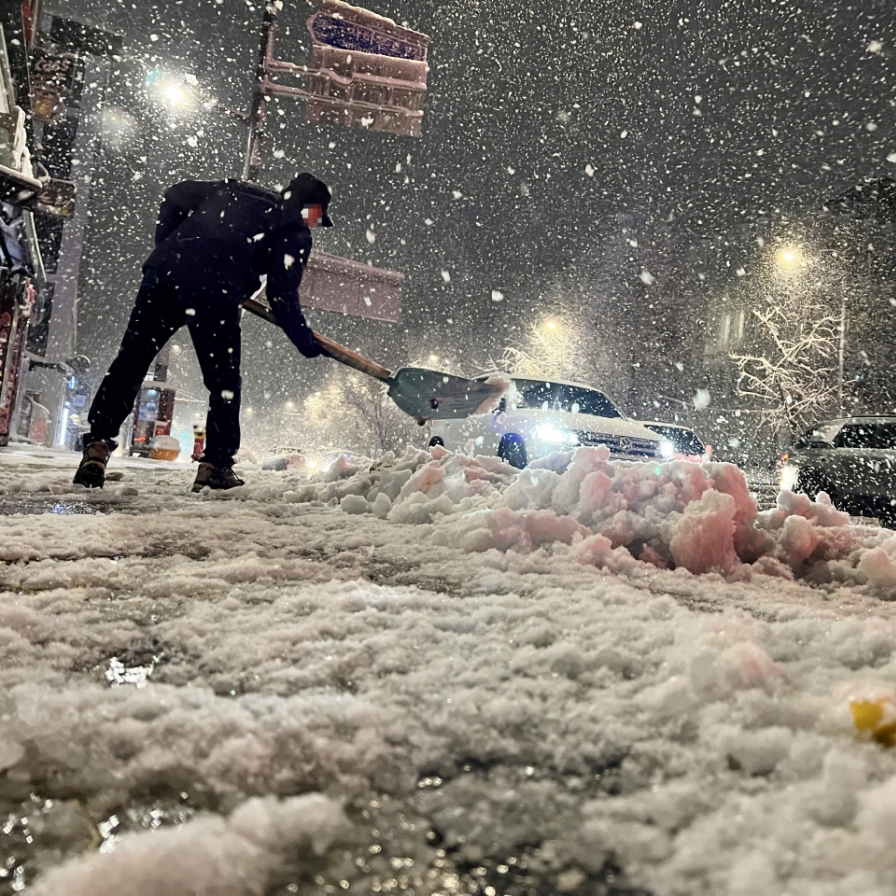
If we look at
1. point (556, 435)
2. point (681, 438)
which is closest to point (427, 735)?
point (556, 435)

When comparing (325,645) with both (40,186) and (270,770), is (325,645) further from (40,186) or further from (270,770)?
(40,186)

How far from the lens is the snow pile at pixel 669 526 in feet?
7.79

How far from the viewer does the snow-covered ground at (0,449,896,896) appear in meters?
0.61

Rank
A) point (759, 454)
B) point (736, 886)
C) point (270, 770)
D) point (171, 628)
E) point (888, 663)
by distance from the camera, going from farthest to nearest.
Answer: point (759, 454)
point (171, 628)
point (888, 663)
point (270, 770)
point (736, 886)

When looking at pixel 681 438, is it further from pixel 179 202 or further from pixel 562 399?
pixel 179 202

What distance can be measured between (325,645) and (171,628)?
1.15 ft

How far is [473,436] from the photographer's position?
9.60m

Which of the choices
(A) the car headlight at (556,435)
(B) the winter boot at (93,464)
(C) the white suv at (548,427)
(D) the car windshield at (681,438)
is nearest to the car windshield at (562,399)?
(C) the white suv at (548,427)

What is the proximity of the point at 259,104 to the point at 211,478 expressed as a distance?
31.5 feet

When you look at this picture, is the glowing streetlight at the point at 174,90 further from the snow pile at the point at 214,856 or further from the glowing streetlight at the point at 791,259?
the glowing streetlight at the point at 791,259

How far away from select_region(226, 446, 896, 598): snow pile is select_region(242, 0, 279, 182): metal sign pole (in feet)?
35.3

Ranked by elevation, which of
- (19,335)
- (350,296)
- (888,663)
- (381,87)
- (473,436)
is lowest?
(888,663)

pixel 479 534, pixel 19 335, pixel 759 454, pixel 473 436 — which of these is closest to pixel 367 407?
pixel 759 454

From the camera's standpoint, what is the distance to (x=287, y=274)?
15.6 ft
